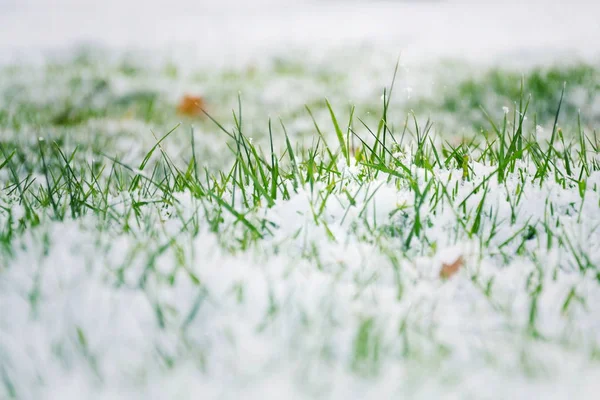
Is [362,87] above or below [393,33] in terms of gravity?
below

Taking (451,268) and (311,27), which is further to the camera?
(311,27)

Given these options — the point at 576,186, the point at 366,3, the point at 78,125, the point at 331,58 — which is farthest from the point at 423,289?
the point at 366,3

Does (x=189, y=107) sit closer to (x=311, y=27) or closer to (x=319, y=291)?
(x=319, y=291)

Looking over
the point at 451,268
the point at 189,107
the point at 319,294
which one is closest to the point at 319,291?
A: the point at 319,294

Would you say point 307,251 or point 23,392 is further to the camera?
point 307,251

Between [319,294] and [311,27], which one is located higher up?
[311,27]

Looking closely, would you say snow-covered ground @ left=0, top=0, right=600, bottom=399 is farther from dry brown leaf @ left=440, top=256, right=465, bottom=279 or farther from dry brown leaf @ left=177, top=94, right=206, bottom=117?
dry brown leaf @ left=177, top=94, right=206, bottom=117

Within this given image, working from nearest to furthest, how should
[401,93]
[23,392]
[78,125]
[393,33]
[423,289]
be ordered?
[23,392] < [423,289] < [78,125] < [401,93] < [393,33]

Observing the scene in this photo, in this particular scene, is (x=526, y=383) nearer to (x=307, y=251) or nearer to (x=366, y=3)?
(x=307, y=251)

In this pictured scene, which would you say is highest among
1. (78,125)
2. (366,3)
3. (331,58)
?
(366,3)
